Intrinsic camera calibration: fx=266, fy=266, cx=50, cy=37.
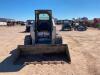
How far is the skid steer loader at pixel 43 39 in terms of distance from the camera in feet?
45.3

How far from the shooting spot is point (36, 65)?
39.2 ft

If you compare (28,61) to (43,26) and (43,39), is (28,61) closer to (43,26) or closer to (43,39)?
(43,39)

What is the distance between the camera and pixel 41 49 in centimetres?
1385

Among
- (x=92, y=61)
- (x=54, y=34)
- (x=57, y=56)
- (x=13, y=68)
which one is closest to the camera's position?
(x=13, y=68)

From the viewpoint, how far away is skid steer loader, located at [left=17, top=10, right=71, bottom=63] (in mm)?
13820

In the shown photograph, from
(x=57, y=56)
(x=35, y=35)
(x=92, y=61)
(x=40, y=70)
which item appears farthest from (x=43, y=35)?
(x=40, y=70)

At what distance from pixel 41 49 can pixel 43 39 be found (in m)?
1.85

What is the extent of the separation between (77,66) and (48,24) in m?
5.08

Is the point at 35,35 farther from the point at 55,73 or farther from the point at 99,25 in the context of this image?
the point at 99,25

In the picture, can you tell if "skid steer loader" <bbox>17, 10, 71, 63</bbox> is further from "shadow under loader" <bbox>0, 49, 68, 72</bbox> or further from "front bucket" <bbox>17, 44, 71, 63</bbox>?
"shadow under loader" <bbox>0, 49, 68, 72</bbox>

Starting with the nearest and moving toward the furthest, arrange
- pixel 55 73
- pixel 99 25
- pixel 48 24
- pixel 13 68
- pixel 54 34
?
pixel 55 73
pixel 13 68
pixel 54 34
pixel 48 24
pixel 99 25

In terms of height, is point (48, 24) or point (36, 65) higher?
point (48, 24)

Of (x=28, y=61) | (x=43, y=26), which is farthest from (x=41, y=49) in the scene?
(x=43, y=26)

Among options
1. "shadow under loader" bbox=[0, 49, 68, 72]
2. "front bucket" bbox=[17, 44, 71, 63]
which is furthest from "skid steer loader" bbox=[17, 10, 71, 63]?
"shadow under loader" bbox=[0, 49, 68, 72]
